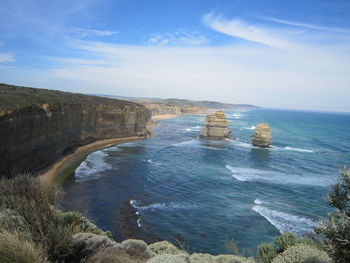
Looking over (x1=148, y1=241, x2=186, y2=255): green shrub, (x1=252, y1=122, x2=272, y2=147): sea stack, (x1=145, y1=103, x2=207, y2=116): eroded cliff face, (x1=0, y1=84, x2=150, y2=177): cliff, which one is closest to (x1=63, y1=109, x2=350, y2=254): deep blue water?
(x1=148, y1=241, x2=186, y2=255): green shrub

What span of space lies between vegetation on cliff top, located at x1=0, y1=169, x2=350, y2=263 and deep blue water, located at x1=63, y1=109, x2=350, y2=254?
29.3ft

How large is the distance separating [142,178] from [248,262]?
89.8ft

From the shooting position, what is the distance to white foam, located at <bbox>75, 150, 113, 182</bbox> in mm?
36812

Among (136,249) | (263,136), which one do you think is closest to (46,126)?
(136,249)

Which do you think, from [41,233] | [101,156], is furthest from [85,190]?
[41,233]

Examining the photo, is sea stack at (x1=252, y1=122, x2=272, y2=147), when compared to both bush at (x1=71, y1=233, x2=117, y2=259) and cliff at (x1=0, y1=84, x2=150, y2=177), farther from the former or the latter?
bush at (x1=71, y1=233, x2=117, y2=259)

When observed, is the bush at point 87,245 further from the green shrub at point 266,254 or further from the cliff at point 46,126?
the cliff at point 46,126

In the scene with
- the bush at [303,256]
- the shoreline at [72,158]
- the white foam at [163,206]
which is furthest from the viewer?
A: the shoreline at [72,158]

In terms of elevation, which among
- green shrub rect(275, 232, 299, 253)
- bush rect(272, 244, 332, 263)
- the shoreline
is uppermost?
bush rect(272, 244, 332, 263)

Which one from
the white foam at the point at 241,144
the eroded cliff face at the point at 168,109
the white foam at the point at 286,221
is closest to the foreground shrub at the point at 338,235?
the white foam at the point at 286,221

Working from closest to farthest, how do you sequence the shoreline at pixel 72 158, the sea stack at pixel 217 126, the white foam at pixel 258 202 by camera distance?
1. the white foam at pixel 258 202
2. the shoreline at pixel 72 158
3. the sea stack at pixel 217 126

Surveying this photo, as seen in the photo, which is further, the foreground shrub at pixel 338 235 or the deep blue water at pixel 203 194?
the deep blue water at pixel 203 194

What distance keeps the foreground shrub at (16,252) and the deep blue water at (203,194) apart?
1261 cm

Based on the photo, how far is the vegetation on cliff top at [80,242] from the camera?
6828mm
